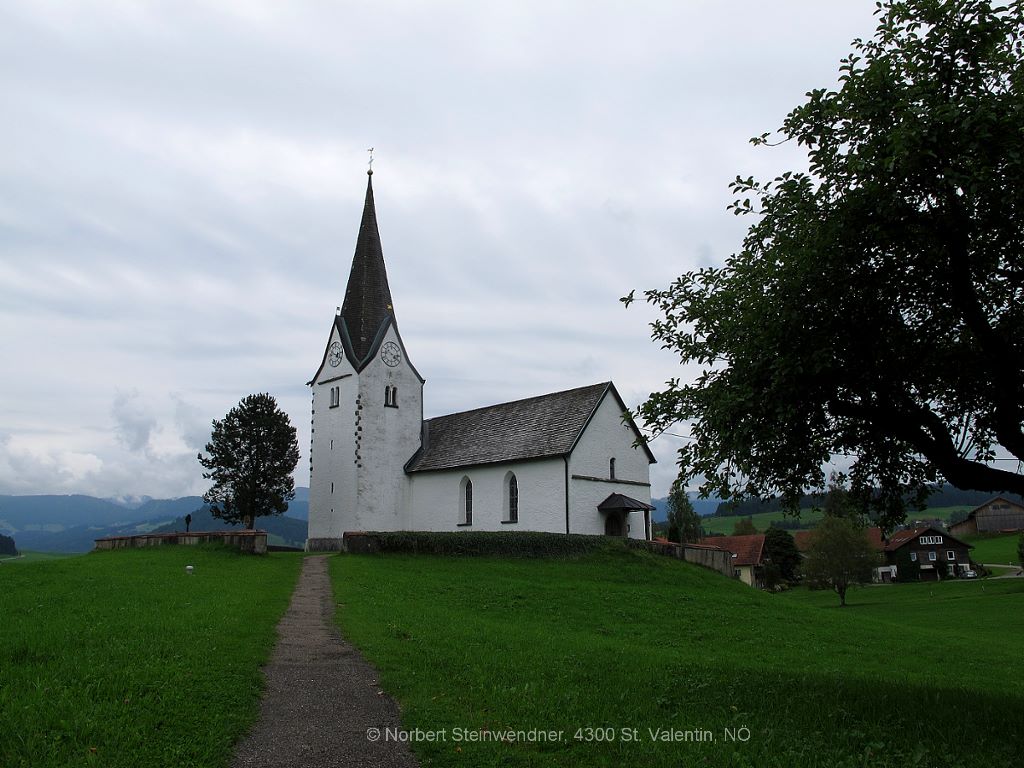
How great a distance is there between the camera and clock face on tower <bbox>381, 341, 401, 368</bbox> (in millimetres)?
44250

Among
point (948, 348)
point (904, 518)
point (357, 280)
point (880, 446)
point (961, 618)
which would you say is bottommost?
point (961, 618)

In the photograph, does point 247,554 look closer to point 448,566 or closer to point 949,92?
point 448,566

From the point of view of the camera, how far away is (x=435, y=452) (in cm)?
4319

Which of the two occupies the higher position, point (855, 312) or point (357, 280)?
point (357, 280)

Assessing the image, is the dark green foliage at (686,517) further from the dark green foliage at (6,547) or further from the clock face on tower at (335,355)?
the dark green foliage at (6,547)

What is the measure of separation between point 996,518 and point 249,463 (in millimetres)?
111756

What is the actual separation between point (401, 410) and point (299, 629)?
1201 inches

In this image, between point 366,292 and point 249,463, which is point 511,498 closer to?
point 366,292

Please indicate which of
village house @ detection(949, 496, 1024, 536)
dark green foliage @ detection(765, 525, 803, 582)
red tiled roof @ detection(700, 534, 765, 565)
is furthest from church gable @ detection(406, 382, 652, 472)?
village house @ detection(949, 496, 1024, 536)

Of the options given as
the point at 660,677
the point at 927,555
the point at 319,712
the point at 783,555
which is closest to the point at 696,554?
the point at 660,677

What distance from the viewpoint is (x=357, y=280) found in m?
46.0


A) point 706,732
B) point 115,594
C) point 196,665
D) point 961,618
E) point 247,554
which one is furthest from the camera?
point 961,618

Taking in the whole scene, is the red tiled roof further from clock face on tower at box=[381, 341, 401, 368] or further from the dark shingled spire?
the dark shingled spire

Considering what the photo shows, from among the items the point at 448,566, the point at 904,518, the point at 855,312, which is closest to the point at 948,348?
the point at 855,312
